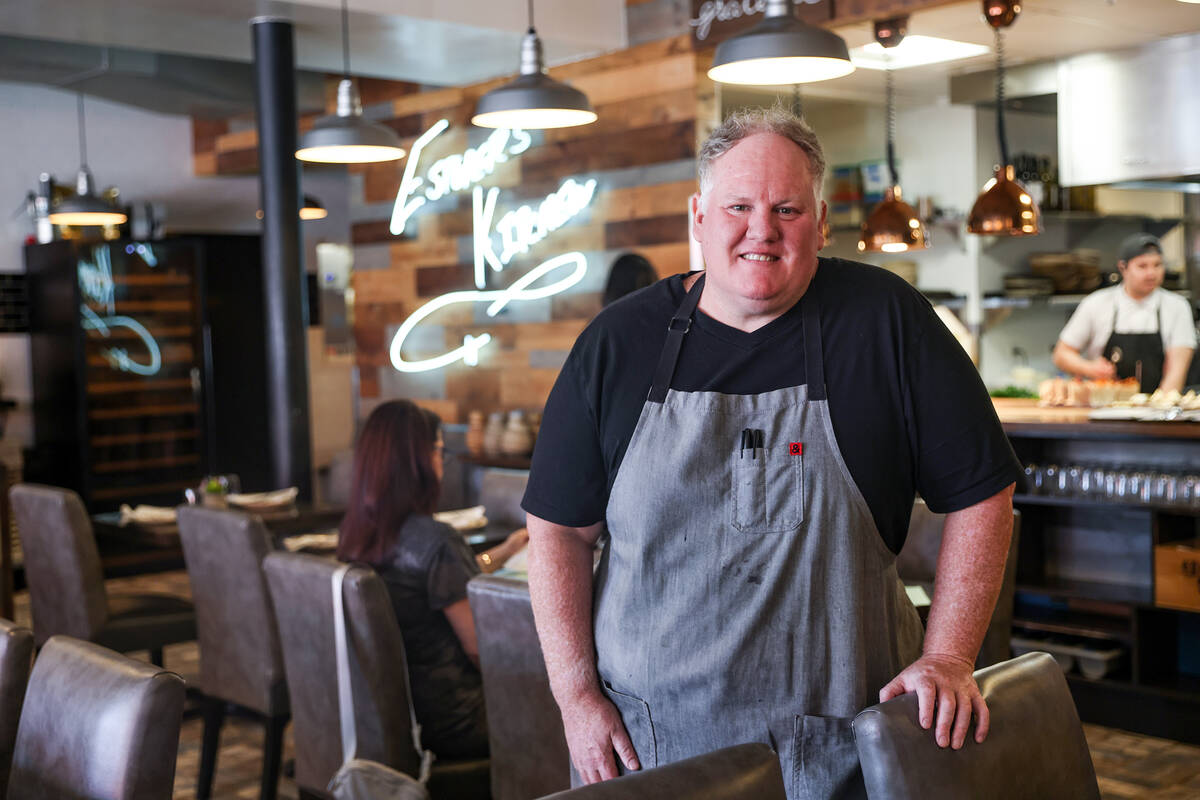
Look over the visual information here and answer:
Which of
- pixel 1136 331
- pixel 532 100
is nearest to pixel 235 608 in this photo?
pixel 532 100

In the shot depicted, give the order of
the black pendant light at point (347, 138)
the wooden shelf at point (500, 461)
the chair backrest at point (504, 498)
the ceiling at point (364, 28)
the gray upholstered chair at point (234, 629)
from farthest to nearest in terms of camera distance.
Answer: the wooden shelf at point (500, 461) → the ceiling at point (364, 28) → the chair backrest at point (504, 498) → the black pendant light at point (347, 138) → the gray upholstered chair at point (234, 629)

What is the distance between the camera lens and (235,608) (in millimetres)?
3715

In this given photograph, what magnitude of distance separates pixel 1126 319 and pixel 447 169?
11.9 ft

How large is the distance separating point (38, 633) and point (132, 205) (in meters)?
5.07

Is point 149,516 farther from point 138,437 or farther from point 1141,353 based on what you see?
point 1141,353

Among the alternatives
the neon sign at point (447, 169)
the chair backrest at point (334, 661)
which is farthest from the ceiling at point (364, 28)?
the chair backrest at point (334, 661)

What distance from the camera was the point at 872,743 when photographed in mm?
1464

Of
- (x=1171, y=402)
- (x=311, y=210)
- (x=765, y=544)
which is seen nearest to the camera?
(x=765, y=544)

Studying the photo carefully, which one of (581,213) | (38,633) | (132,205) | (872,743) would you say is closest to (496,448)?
(581,213)

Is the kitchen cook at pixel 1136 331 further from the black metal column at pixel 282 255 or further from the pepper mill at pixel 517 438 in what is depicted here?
the black metal column at pixel 282 255

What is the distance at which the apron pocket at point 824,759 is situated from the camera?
67.7 inches

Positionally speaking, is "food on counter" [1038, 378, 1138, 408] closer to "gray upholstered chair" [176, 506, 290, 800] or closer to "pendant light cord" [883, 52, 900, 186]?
"pendant light cord" [883, 52, 900, 186]

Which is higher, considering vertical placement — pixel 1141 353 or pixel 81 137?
pixel 81 137

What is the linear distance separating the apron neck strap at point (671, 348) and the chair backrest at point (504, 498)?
2.78 m
